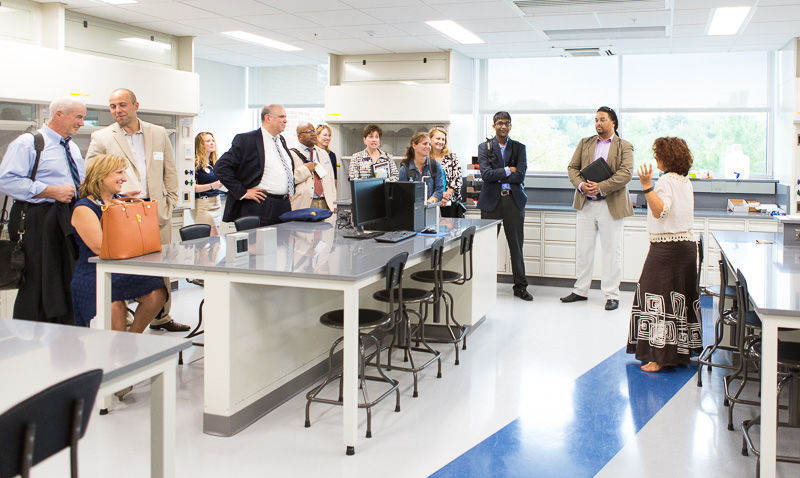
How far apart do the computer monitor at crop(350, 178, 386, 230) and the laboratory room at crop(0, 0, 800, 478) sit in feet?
0.09

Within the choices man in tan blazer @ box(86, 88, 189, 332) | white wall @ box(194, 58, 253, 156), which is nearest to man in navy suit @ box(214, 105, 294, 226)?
man in tan blazer @ box(86, 88, 189, 332)

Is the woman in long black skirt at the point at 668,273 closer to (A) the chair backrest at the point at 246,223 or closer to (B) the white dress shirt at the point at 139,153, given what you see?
(A) the chair backrest at the point at 246,223

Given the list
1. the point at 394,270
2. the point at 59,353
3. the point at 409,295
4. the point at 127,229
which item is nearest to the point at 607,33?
the point at 409,295

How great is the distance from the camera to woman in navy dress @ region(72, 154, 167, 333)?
12.6ft

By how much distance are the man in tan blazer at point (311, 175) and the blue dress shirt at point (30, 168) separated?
2.05m

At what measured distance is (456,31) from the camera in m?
7.19

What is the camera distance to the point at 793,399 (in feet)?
11.7

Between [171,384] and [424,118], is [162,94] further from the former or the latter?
[171,384]

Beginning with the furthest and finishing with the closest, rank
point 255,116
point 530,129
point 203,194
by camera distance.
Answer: point 255,116 → point 530,129 → point 203,194

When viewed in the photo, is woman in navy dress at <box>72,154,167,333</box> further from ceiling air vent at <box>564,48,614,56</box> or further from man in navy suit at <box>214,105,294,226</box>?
ceiling air vent at <box>564,48,614,56</box>

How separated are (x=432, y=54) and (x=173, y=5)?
322cm

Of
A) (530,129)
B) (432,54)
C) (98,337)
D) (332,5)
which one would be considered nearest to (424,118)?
(432,54)

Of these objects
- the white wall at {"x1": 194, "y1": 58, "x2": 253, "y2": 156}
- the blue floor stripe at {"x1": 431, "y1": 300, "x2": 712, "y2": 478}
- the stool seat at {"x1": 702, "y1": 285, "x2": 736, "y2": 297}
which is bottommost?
the blue floor stripe at {"x1": 431, "y1": 300, "x2": 712, "y2": 478}

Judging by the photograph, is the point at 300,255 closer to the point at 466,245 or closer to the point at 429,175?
the point at 466,245
